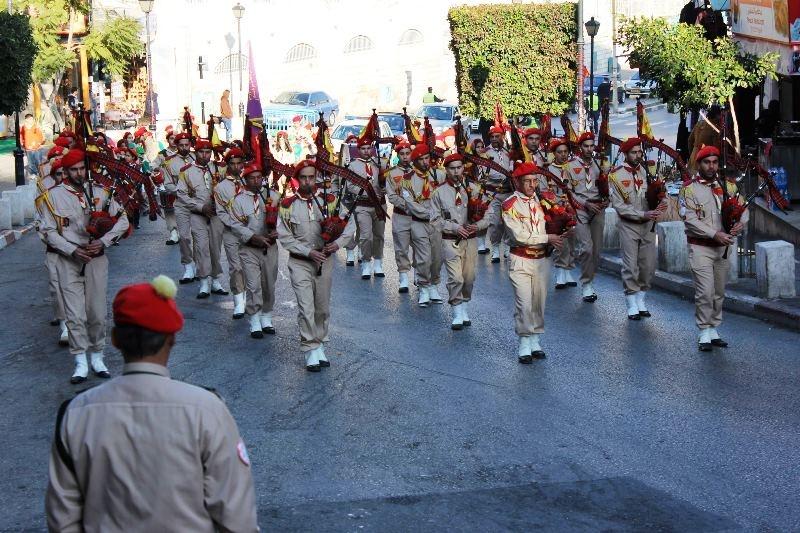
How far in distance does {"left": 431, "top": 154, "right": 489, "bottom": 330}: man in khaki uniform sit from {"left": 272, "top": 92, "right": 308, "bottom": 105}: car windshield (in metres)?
30.8

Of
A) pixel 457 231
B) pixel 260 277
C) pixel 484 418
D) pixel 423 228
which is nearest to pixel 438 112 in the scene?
pixel 423 228

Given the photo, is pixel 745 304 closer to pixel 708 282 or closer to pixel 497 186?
pixel 708 282

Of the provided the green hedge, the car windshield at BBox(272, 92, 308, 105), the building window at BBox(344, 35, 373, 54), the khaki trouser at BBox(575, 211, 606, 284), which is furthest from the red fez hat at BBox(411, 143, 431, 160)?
the building window at BBox(344, 35, 373, 54)

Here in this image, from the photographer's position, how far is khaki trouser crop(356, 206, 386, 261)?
18084 mm

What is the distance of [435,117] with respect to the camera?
39469mm

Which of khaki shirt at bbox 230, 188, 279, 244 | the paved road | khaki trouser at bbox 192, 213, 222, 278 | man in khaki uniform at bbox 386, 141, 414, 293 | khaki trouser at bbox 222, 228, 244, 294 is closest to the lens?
the paved road

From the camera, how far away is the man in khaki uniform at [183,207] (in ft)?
57.3

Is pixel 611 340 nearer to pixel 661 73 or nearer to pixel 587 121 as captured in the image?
pixel 661 73

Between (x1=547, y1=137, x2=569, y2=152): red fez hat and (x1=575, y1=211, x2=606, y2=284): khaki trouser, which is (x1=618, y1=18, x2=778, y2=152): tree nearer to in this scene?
(x1=547, y1=137, x2=569, y2=152): red fez hat

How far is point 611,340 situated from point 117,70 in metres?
41.6

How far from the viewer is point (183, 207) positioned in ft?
56.9

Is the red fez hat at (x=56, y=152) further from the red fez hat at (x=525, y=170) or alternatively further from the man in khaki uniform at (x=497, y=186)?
the red fez hat at (x=525, y=170)

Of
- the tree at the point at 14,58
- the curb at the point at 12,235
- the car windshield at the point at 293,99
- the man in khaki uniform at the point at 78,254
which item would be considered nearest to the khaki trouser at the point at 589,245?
the man in khaki uniform at the point at 78,254

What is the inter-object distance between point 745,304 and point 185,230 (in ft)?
23.9
